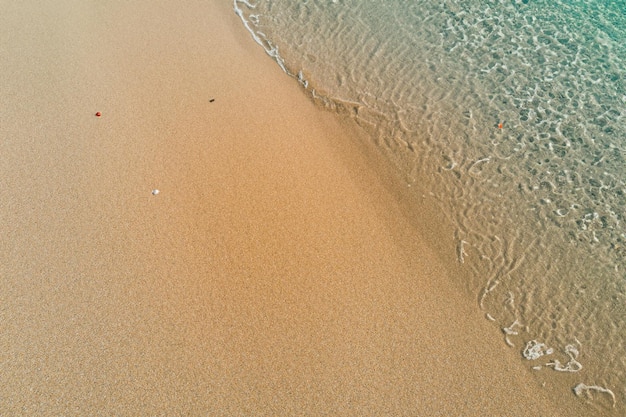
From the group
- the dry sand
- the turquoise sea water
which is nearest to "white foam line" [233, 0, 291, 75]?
the turquoise sea water

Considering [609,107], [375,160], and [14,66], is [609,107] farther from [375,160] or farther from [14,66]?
[14,66]

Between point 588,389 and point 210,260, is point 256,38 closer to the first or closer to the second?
point 210,260

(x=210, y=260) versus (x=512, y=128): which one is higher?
(x=512, y=128)

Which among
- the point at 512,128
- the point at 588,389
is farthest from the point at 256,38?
the point at 588,389

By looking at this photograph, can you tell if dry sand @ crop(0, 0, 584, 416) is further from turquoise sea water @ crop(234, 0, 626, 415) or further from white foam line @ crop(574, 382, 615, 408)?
turquoise sea water @ crop(234, 0, 626, 415)

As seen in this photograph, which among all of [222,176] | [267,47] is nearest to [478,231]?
[222,176]

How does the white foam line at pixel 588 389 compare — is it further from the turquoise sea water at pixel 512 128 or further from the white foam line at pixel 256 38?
the white foam line at pixel 256 38
